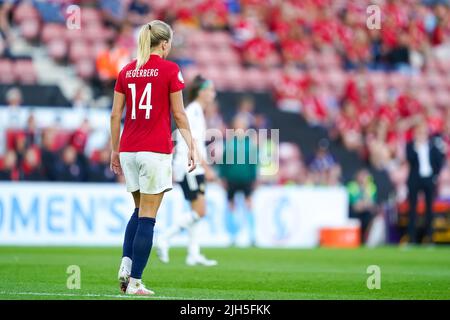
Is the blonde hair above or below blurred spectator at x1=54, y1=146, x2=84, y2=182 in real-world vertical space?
above

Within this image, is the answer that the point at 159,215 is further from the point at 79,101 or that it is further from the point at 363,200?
the point at 363,200

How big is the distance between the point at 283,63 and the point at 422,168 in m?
7.04

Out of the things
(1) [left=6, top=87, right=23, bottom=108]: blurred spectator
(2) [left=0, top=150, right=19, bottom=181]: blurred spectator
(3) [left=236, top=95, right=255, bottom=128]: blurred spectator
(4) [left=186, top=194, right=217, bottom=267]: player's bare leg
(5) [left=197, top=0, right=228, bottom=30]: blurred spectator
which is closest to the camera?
(4) [left=186, top=194, right=217, bottom=267]: player's bare leg

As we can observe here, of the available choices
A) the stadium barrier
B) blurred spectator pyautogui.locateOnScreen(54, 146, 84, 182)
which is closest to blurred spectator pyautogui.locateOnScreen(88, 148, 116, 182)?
blurred spectator pyautogui.locateOnScreen(54, 146, 84, 182)

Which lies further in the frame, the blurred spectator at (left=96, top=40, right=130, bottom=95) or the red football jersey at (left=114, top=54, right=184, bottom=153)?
the blurred spectator at (left=96, top=40, right=130, bottom=95)

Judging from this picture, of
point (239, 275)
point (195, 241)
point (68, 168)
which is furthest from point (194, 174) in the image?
point (68, 168)

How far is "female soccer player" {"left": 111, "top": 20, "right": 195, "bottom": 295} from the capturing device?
9.37 m

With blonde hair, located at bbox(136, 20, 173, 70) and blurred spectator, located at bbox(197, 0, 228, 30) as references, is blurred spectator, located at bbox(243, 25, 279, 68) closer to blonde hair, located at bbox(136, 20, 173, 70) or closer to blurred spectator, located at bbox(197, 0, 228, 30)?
blurred spectator, located at bbox(197, 0, 228, 30)

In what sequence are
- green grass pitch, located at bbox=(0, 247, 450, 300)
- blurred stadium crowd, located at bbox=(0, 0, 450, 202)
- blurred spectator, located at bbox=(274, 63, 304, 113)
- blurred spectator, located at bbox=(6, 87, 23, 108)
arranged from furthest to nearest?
blurred spectator, located at bbox=(274, 63, 304, 113) < blurred stadium crowd, located at bbox=(0, 0, 450, 202) < blurred spectator, located at bbox=(6, 87, 23, 108) < green grass pitch, located at bbox=(0, 247, 450, 300)

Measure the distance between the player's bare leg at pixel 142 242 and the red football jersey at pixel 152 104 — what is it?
19.2 inches

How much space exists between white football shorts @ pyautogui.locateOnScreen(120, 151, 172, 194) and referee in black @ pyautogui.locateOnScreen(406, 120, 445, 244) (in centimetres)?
1284

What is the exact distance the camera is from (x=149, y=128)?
938 centimetres
